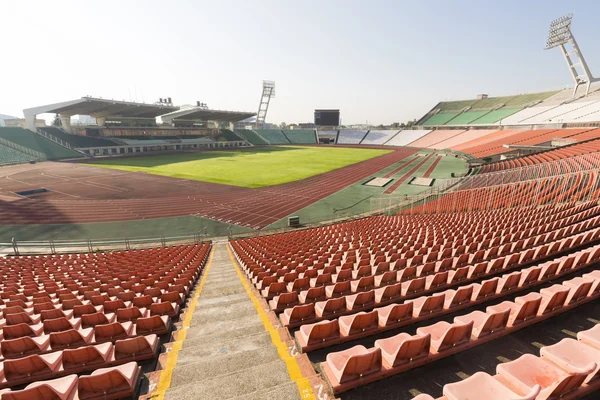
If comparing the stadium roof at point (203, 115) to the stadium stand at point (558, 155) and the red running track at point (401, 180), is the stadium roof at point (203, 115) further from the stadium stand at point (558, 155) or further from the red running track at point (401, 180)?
the stadium stand at point (558, 155)

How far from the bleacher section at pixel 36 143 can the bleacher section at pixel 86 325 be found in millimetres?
68869

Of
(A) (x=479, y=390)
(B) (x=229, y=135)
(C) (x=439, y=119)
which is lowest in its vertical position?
(A) (x=479, y=390)

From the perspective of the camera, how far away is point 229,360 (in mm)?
4473

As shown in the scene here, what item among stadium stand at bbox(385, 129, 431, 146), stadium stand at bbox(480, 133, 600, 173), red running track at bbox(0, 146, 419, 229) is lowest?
red running track at bbox(0, 146, 419, 229)

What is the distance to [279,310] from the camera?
20.0ft

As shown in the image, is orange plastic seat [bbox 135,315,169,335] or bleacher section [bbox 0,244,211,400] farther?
orange plastic seat [bbox 135,315,169,335]

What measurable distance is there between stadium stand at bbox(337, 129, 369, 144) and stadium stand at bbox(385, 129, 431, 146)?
13.1 m

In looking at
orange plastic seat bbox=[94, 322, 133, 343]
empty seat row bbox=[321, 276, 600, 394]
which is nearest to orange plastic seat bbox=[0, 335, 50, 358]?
orange plastic seat bbox=[94, 322, 133, 343]

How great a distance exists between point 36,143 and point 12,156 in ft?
22.4

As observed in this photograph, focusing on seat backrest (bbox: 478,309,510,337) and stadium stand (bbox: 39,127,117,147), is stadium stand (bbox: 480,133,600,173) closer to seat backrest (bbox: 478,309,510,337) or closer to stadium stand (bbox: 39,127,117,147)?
seat backrest (bbox: 478,309,510,337)

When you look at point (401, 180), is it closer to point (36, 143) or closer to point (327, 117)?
point (36, 143)

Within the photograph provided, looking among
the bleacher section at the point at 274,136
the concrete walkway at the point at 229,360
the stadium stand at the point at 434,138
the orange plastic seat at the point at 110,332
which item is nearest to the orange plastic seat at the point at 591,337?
the concrete walkway at the point at 229,360

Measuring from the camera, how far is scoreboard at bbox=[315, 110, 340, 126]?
4429 inches

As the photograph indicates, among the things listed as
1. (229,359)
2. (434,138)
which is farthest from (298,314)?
(434,138)
